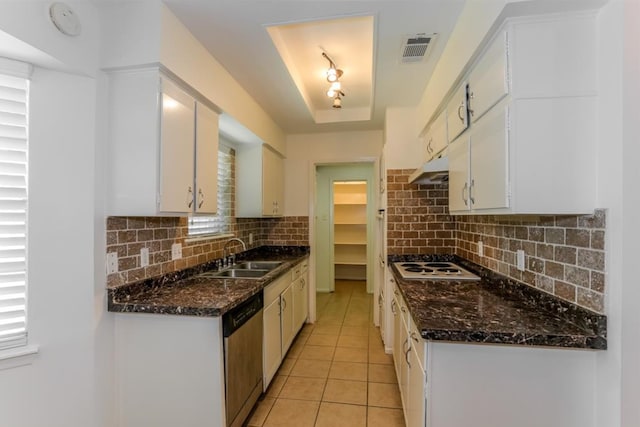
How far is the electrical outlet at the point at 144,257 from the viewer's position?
1.82m

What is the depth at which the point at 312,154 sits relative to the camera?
3.87 m

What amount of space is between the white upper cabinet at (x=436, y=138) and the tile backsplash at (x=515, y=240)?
368 millimetres

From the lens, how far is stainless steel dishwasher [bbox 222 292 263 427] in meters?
1.66

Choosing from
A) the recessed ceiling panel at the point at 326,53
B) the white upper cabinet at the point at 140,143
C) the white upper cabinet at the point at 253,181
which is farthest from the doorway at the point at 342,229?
the white upper cabinet at the point at 140,143

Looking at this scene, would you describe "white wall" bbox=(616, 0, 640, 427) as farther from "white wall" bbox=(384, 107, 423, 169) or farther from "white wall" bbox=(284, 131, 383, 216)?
"white wall" bbox=(284, 131, 383, 216)

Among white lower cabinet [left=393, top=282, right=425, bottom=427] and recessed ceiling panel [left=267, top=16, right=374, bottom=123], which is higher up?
→ recessed ceiling panel [left=267, top=16, right=374, bottom=123]

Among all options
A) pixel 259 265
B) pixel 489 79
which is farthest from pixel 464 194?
pixel 259 265

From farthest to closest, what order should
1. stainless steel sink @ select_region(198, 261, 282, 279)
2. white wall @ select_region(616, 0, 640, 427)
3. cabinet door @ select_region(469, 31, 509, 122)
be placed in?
stainless steel sink @ select_region(198, 261, 282, 279), cabinet door @ select_region(469, 31, 509, 122), white wall @ select_region(616, 0, 640, 427)

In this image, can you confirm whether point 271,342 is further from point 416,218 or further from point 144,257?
point 416,218

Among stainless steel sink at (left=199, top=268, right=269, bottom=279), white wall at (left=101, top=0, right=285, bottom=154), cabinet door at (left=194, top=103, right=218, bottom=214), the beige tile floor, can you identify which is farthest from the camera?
stainless steel sink at (left=199, top=268, right=269, bottom=279)

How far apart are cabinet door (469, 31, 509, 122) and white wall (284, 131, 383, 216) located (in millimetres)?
2092

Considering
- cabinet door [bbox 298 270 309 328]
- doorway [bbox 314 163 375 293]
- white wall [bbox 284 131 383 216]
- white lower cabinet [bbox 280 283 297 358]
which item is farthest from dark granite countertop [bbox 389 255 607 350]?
doorway [bbox 314 163 375 293]

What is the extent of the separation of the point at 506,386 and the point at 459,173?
1153mm

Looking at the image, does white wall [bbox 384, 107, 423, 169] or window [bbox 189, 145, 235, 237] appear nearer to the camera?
window [bbox 189, 145, 235, 237]
